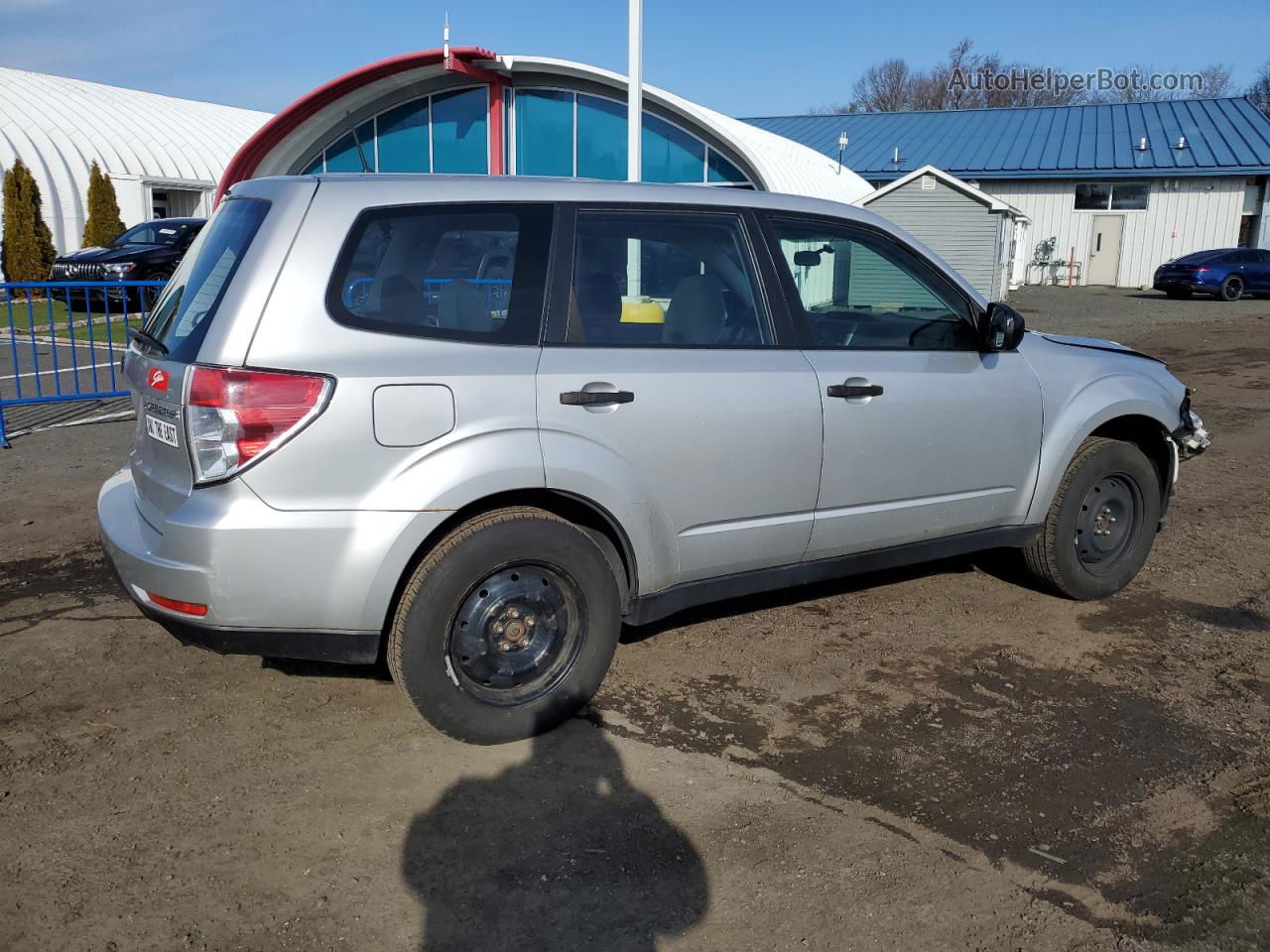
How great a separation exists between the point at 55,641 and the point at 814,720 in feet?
10.6

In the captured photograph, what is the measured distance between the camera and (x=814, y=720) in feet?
13.4

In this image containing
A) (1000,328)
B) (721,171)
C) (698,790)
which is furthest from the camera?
(721,171)

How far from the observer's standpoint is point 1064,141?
38.9m

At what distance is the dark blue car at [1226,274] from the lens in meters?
29.5

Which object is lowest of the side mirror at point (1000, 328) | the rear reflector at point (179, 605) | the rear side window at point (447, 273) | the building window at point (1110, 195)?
the rear reflector at point (179, 605)

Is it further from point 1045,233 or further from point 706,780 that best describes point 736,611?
point 1045,233

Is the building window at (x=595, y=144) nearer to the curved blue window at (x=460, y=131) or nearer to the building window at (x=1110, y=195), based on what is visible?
the curved blue window at (x=460, y=131)

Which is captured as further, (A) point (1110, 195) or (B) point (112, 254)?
(A) point (1110, 195)

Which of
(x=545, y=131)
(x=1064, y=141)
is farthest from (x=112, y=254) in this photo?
(x=1064, y=141)

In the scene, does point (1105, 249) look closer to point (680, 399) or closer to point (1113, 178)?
point (1113, 178)

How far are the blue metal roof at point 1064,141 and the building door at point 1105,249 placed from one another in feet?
5.49

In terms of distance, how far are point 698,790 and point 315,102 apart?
60.6ft

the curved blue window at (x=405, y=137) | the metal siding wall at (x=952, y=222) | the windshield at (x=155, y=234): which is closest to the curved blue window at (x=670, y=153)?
the curved blue window at (x=405, y=137)

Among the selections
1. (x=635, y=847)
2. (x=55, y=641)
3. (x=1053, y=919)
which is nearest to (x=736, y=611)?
(x=635, y=847)
